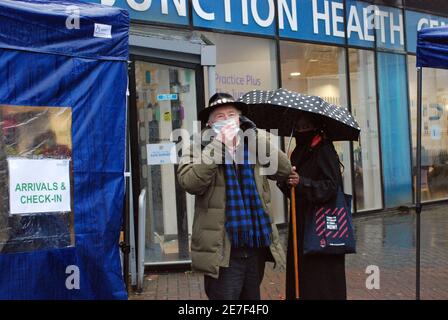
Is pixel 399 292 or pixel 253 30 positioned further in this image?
pixel 253 30

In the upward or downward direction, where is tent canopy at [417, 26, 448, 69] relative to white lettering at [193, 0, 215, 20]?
downward

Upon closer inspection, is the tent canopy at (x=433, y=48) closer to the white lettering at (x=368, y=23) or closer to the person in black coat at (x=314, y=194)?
the person in black coat at (x=314, y=194)

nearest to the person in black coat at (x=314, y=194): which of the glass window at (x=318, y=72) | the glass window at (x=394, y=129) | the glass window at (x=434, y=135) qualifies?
the glass window at (x=318, y=72)

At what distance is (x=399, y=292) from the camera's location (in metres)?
5.91

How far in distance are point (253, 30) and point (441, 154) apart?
615cm

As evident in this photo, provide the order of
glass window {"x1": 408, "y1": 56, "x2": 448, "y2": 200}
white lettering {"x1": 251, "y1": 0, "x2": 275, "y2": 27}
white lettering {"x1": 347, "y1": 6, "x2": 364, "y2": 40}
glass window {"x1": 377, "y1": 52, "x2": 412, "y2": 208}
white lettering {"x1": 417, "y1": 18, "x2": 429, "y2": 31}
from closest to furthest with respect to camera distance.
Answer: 1. white lettering {"x1": 251, "y1": 0, "x2": 275, "y2": 27}
2. white lettering {"x1": 347, "y1": 6, "x2": 364, "y2": 40}
3. glass window {"x1": 377, "y1": 52, "x2": 412, "y2": 208}
4. white lettering {"x1": 417, "y1": 18, "x2": 429, "y2": 31}
5. glass window {"x1": 408, "y1": 56, "x2": 448, "y2": 200}

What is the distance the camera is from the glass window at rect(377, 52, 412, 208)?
1197 centimetres

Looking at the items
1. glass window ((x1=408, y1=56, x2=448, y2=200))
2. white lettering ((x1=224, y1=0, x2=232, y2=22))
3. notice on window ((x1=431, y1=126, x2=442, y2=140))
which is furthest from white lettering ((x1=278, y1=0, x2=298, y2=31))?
notice on window ((x1=431, y1=126, x2=442, y2=140))

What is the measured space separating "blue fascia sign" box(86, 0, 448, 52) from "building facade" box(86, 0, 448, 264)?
20 millimetres

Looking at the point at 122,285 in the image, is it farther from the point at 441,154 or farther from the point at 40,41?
the point at 441,154

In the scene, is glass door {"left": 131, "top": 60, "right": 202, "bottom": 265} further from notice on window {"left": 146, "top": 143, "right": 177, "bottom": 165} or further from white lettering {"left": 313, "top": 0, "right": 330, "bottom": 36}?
white lettering {"left": 313, "top": 0, "right": 330, "bottom": 36}

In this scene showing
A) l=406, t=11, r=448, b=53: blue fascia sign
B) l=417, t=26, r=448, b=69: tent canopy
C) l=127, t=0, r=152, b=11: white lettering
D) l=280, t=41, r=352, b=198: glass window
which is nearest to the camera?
l=417, t=26, r=448, b=69: tent canopy

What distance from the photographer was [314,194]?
13.4 ft
